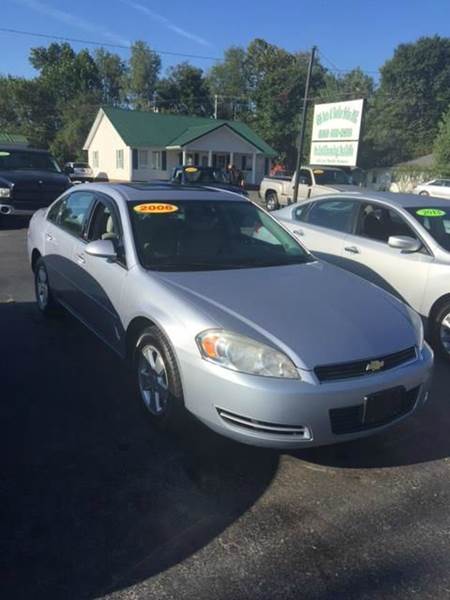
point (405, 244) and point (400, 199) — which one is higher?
point (400, 199)

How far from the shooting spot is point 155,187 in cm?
486

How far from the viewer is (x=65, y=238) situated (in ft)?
16.9

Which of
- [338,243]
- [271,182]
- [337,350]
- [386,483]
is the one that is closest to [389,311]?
[337,350]

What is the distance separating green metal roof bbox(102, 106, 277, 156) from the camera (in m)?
38.2

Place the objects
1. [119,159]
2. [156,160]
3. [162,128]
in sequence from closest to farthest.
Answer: [156,160]
[119,159]
[162,128]

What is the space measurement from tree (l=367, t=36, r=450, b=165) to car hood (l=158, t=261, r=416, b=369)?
2747 inches

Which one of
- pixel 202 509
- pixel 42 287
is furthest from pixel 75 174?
pixel 202 509

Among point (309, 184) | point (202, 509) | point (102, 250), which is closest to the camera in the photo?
point (202, 509)

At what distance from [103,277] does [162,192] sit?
94 centimetres

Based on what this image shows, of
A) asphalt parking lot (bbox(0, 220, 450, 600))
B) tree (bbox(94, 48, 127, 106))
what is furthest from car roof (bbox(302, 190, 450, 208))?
tree (bbox(94, 48, 127, 106))

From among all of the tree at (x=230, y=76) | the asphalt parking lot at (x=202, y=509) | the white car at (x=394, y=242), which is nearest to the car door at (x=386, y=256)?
the white car at (x=394, y=242)

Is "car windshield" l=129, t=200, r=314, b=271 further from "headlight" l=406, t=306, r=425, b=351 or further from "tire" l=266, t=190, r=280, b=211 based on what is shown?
"tire" l=266, t=190, r=280, b=211

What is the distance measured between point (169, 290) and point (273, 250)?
4.20 feet

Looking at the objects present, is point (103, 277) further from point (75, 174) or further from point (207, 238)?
point (75, 174)
